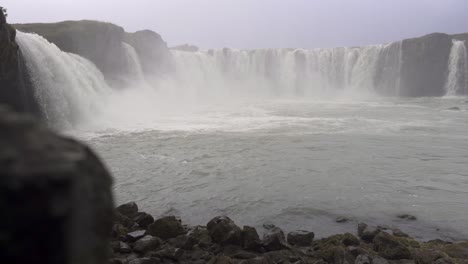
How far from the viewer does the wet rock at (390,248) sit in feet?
19.9

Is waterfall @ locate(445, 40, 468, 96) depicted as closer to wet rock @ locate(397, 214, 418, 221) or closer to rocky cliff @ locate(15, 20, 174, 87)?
rocky cliff @ locate(15, 20, 174, 87)

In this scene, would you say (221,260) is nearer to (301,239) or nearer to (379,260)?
(301,239)

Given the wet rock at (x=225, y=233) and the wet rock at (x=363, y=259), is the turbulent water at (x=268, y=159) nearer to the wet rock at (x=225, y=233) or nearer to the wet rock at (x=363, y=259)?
the wet rock at (x=225, y=233)

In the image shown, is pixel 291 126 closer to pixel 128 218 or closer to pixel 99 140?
pixel 99 140

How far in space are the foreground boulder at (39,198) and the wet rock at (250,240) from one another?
17.1 ft

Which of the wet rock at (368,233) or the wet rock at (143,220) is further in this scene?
the wet rock at (143,220)

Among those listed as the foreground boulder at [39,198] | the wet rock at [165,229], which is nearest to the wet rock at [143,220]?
the wet rock at [165,229]

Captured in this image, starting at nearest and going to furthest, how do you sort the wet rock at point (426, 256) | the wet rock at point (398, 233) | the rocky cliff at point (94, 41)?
the wet rock at point (426, 256) < the wet rock at point (398, 233) < the rocky cliff at point (94, 41)

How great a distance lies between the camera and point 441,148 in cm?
1480

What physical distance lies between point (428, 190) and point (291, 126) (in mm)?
11260

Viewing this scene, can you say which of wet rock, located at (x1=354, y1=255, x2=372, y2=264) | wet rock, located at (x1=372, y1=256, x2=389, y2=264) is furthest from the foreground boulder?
wet rock, located at (x1=372, y1=256, x2=389, y2=264)

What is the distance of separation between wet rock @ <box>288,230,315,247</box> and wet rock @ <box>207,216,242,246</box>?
0.88 meters

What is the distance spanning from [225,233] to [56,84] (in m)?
17.0

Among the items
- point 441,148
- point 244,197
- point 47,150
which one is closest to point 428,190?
point 244,197
